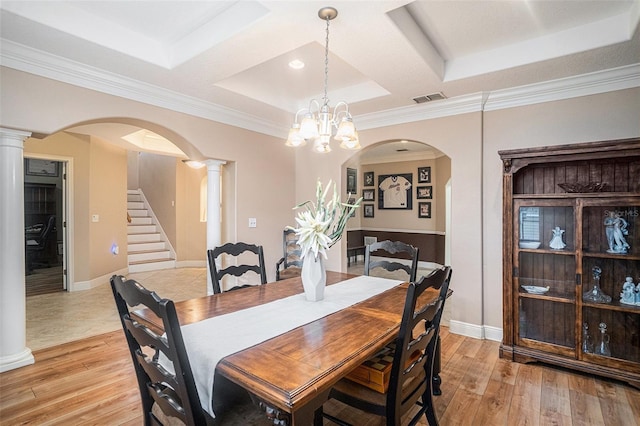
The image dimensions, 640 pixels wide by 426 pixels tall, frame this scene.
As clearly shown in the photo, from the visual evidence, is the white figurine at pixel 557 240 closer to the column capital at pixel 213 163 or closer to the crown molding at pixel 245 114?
the crown molding at pixel 245 114

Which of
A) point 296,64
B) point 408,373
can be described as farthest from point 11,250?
point 408,373

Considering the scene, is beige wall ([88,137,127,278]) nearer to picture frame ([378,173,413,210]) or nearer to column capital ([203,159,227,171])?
column capital ([203,159,227,171])

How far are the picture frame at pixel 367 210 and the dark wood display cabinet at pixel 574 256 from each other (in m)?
5.20

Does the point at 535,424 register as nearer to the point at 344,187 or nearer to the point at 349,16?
the point at 349,16

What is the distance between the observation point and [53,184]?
764 cm

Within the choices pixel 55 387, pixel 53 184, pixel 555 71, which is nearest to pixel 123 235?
pixel 53 184

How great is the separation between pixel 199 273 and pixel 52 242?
358 cm

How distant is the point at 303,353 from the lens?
4.17 ft

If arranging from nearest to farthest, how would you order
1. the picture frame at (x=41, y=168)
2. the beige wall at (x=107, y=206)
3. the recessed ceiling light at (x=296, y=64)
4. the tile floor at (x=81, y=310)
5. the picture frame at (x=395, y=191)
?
the recessed ceiling light at (x=296, y=64) → the tile floor at (x=81, y=310) → the beige wall at (x=107, y=206) → the picture frame at (x=41, y=168) → the picture frame at (x=395, y=191)

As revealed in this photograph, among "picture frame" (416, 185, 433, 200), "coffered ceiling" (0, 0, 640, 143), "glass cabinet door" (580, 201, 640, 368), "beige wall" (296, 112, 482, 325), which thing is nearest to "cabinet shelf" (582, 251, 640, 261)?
"glass cabinet door" (580, 201, 640, 368)

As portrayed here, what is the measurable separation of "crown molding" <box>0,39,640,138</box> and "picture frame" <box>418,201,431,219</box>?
12.4ft

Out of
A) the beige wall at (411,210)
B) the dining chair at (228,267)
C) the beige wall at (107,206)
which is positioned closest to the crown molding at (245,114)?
the dining chair at (228,267)

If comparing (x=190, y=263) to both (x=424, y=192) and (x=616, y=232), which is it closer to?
(x=424, y=192)

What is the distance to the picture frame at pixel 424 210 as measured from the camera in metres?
7.32
